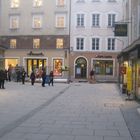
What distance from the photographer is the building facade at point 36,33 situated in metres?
62.4

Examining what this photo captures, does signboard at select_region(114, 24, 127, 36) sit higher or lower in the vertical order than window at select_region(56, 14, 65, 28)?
lower

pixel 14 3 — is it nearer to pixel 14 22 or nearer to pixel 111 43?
pixel 14 22

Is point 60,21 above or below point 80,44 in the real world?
above

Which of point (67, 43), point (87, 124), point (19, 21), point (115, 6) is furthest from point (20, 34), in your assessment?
point (87, 124)

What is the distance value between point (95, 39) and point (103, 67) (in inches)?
155

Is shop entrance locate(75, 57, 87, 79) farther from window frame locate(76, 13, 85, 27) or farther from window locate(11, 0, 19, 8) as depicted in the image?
window locate(11, 0, 19, 8)

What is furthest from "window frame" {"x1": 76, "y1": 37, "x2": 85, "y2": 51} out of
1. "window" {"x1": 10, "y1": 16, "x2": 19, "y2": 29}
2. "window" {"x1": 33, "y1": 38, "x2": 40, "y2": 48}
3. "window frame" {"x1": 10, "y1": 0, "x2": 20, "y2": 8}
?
"window frame" {"x1": 10, "y1": 0, "x2": 20, "y2": 8}

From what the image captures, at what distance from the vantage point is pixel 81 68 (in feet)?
203

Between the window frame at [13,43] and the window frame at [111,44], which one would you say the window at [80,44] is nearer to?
the window frame at [111,44]

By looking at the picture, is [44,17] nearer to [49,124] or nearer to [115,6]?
[115,6]

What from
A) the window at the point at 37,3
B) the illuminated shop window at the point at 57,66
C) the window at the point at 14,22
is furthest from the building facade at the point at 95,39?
the window at the point at 14,22

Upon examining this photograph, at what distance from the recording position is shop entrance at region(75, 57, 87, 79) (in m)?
62.0

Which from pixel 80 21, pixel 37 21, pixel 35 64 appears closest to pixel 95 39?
pixel 80 21

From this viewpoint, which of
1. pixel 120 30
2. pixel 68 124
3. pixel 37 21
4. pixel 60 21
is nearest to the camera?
pixel 68 124
